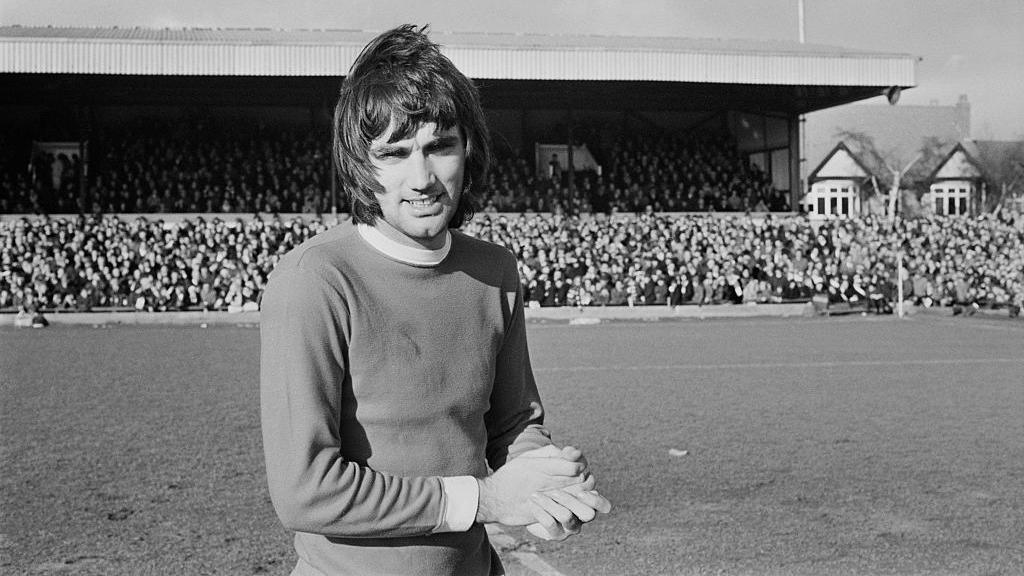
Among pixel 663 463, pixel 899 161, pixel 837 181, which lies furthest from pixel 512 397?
pixel 899 161

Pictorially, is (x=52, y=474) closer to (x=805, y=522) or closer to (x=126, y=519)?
(x=126, y=519)

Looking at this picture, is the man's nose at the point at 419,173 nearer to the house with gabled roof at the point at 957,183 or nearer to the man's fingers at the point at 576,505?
the man's fingers at the point at 576,505

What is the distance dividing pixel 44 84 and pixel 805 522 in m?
34.0

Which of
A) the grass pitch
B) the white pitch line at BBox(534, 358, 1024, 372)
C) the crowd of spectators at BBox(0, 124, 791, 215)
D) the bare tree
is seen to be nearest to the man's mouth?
the grass pitch

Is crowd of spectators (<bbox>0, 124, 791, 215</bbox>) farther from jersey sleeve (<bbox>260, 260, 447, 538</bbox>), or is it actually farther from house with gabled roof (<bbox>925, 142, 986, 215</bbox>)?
jersey sleeve (<bbox>260, 260, 447, 538</bbox>)

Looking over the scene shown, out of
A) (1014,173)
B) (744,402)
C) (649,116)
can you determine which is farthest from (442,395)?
(1014,173)

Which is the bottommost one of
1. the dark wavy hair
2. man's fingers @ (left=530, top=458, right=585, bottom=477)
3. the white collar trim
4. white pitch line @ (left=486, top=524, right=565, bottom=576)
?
white pitch line @ (left=486, top=524, right=565, bottom=576)

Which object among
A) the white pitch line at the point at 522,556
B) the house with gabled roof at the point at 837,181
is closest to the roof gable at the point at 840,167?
the house with gabled roof at the point at 837,181

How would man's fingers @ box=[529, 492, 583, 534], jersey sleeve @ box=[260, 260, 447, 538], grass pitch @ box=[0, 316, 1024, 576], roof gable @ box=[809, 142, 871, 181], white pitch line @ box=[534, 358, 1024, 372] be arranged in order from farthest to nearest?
roof gable @ box=[809, 142, 871, 181] → white pitch line @ box=[534, 358, 1024, 372] → grass pitch @ box=[0, 316, 1024, 576] → man's fingers @ box=[529, 492, 583, 534] → jersey sleeve @ box=[260, 260, 447, 538]

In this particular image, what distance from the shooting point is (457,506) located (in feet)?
6.61

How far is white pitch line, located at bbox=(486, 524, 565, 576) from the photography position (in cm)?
587

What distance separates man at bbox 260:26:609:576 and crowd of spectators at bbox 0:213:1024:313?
85.2 ft

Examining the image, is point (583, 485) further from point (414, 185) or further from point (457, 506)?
point (414, 185)

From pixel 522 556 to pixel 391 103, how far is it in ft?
14.9
